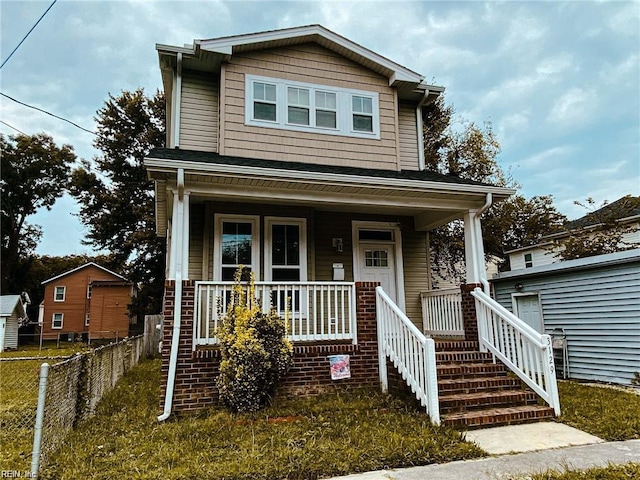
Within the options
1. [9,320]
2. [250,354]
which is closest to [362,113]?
[250,354]

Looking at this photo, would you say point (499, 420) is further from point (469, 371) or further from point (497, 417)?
point (469, 371)

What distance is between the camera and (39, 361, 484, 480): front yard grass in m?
3.84

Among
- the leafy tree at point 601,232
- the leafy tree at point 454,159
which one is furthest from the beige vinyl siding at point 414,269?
the leafy tree at point 454,159

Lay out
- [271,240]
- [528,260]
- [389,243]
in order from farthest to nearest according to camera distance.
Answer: [528,260]
[389,243]
[271,240]

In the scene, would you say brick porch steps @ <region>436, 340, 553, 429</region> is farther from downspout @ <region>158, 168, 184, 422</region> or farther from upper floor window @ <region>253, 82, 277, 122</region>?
upper floor window @ <region>253, 82, 277, 122</region>

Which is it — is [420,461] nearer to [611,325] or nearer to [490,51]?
[611,325]

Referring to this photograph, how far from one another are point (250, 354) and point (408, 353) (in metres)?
2.18

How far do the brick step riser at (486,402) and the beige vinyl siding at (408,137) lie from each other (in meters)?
5.37

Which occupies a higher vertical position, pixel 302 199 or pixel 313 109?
pixel 313 109

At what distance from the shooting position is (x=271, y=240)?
8250 millimetres

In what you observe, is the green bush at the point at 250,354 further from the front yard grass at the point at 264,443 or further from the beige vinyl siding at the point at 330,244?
the beige vinyl siding at the point at 330,244

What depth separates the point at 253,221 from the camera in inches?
324

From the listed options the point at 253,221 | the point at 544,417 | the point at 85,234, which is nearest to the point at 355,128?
the point at 253,221

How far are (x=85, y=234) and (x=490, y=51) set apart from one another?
68.9ft
